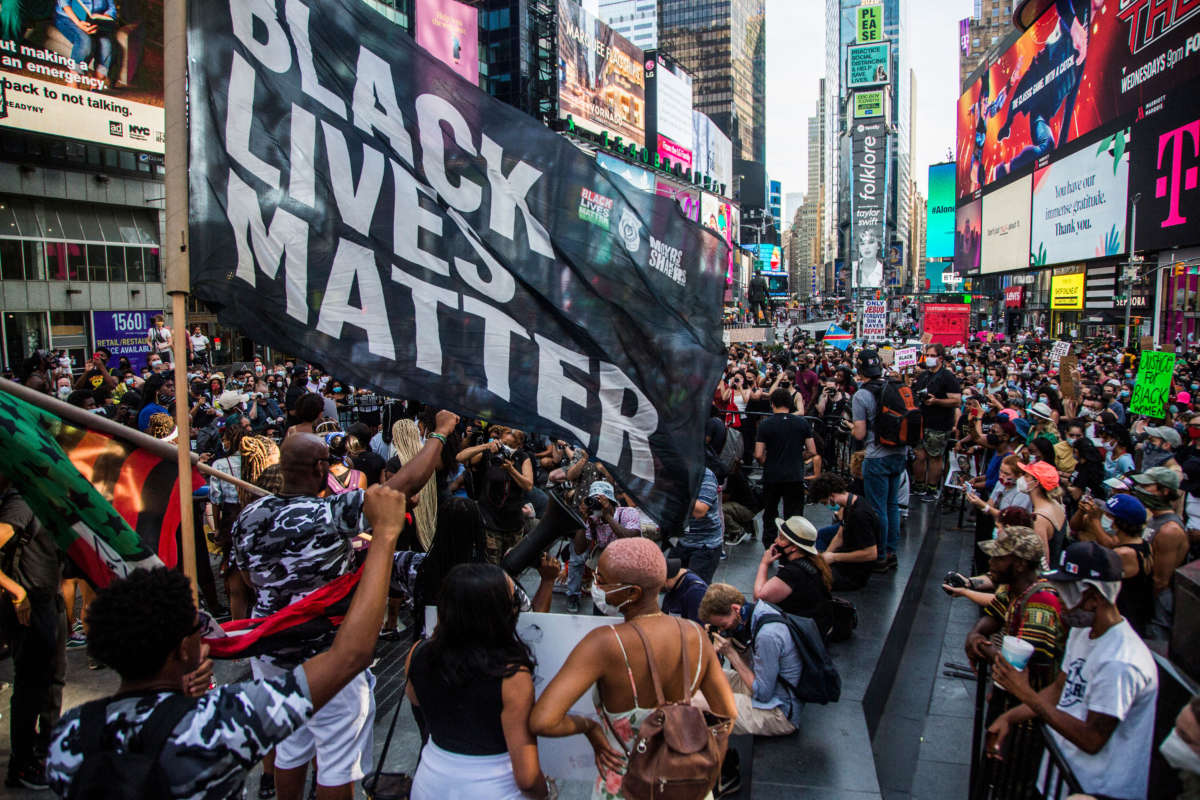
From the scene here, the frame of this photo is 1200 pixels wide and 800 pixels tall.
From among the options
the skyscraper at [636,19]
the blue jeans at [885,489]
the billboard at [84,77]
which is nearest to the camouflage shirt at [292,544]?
the blue jeans at [885,489]

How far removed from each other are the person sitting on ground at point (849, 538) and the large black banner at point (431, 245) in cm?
310

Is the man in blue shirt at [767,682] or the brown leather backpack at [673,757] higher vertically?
the brown leather backpack at [673,757]

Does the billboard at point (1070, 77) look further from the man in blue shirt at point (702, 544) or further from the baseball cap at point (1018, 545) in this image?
the baseball cap at point (1018, 545)

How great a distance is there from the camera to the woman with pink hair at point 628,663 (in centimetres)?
271

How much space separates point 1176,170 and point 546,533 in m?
31.9

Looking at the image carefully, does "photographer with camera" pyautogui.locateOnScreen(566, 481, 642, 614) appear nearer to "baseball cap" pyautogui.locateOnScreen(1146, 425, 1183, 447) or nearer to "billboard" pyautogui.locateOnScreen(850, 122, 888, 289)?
"baseball cap" pyautogui.locateOnScreen(1146, 425, 1183, 447)

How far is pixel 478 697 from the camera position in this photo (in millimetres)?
2600

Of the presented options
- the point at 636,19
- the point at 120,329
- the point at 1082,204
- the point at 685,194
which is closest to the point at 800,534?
the point at 120,329

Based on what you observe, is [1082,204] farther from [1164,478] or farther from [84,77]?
[84,77]

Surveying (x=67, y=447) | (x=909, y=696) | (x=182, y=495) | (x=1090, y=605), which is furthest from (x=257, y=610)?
(x=909, y=696)

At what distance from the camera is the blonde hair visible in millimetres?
6387

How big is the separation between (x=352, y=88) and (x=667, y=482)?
221 cm

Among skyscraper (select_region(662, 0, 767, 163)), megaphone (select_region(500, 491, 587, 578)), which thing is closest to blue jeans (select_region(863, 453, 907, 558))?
megaphone (select_region(500, 491, 587, 578))

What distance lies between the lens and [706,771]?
2602mm
